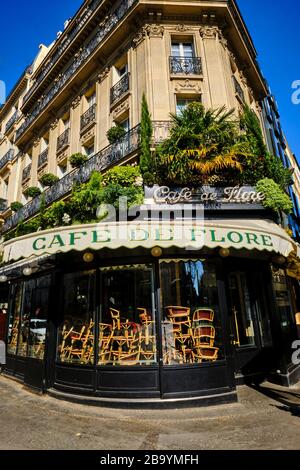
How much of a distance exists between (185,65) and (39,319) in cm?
1113

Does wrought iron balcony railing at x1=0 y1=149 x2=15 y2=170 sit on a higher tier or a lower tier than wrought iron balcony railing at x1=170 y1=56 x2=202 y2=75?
higher

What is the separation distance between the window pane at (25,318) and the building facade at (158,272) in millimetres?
63

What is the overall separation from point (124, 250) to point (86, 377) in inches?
112

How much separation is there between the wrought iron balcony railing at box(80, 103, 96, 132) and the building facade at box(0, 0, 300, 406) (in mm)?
229

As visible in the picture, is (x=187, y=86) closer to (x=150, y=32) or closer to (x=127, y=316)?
(x=150, y=32)

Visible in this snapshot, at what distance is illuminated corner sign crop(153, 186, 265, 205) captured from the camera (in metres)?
9.18

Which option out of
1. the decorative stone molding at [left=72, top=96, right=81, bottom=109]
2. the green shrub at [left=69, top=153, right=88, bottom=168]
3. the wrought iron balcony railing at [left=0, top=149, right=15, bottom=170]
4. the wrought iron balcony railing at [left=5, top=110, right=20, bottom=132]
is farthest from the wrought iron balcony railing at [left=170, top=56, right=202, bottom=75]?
the wrought iron balcony railing at [left=5, top=110, right=20, bottom=132]

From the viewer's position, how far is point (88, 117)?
48.3 ft

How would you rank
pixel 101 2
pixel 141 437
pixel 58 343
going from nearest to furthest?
pixel 141 437
pixel 58 343
pixel 101 2

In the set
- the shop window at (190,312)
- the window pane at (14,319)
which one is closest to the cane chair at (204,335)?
the shop window at (190,312)

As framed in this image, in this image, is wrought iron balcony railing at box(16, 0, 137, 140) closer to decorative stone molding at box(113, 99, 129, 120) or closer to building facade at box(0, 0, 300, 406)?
building facade at box(0, 0, 300, 406)
